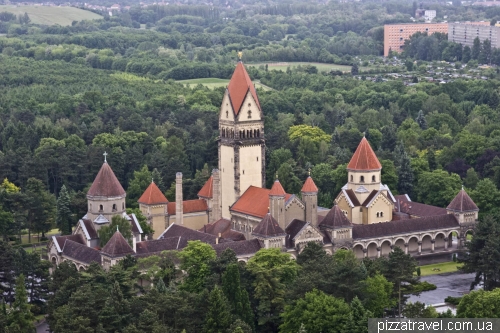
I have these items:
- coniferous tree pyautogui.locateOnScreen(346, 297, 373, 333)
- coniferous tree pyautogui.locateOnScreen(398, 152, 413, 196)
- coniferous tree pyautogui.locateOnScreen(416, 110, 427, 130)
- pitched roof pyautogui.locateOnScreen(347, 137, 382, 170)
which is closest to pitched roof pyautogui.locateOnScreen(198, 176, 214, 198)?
pitched roof pyautogui.locateOnScreen(347, 137, 382, 170)

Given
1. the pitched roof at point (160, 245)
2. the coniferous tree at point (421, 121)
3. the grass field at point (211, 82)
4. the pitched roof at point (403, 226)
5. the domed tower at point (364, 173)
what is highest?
the domed tower at point (364, 173)

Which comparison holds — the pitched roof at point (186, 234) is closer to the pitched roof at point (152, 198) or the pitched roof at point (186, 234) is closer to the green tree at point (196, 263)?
the pitched roof at point (152, 198)

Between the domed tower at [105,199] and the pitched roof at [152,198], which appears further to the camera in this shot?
the pitched roof at [152,198]

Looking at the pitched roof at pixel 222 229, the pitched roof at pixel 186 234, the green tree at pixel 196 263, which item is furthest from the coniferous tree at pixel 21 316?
the pitched roof at pixel 222 229

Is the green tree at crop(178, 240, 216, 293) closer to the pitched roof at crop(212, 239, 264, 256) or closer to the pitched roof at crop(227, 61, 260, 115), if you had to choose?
the pitched roof at crop(212, 239, 264, 256)

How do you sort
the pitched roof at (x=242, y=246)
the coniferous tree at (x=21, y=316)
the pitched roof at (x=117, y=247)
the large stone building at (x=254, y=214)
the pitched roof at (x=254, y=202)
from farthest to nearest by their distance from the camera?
the pitched roof at (x=254, y=202), the large stone building at (x=254, y=214), the pitched roof at (x=242, y=246), the pitched roof at (x=117, y=247), the coniferous tree at (x=21, y=316)

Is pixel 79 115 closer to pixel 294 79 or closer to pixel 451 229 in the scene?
pixel 294 79
